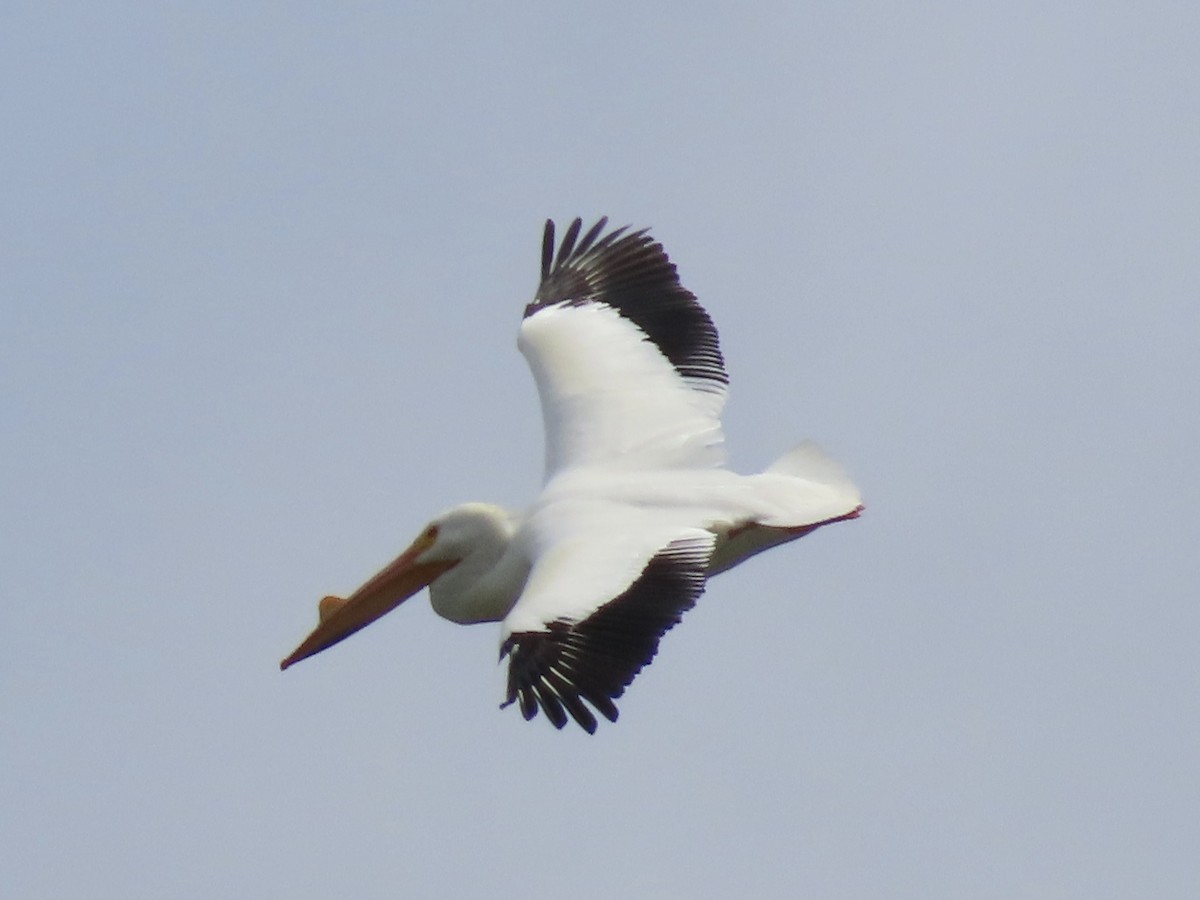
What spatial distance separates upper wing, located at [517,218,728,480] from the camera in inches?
482

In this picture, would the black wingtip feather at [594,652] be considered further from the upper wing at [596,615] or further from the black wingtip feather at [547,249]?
the black wingtip feather at [547,249]

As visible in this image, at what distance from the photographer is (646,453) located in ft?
39.7

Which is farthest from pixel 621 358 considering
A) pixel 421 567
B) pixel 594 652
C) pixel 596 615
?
pixel 594 652

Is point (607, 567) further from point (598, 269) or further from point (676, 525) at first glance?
point (598, 269)

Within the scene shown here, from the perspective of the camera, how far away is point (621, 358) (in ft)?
42.2

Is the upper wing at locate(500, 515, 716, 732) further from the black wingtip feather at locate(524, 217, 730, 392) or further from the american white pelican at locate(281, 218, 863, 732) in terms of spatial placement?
the black wingtip feather at locate(524, 217, 730, 392)

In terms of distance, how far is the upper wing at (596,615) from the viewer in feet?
32.3

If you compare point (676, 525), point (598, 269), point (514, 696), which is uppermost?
point (598, 269)

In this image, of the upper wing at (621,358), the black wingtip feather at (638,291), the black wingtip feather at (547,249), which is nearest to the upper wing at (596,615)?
the upper wing at (621,358)

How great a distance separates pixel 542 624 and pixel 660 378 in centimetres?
280

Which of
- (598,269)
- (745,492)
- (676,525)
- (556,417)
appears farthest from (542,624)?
(598,269)

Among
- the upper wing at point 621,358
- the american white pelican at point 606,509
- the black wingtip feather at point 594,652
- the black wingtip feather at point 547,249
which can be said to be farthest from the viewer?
the black wingtip feather at point 547,249

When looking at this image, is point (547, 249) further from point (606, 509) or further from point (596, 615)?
point (596, 615)

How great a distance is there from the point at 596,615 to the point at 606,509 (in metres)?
1.19
